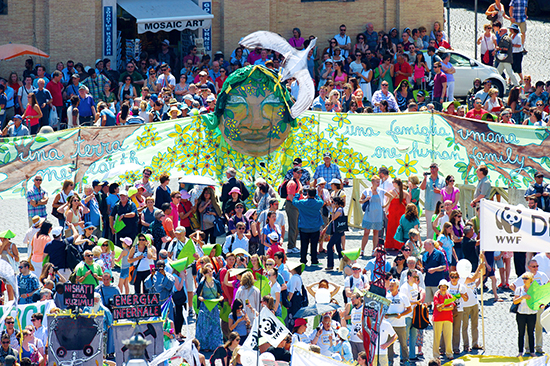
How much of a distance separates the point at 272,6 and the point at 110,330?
705 inches

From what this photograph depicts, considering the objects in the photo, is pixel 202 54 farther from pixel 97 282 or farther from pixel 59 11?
pixel 97 282

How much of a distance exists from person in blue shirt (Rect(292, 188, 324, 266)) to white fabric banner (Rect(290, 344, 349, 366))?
6.39m

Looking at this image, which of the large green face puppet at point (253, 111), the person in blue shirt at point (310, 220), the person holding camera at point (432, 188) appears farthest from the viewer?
the large green face puppet at point (253, 111)

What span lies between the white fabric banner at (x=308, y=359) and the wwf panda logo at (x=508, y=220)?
4355mm

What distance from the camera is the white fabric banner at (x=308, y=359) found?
11431mm

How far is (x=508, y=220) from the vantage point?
14.7 m

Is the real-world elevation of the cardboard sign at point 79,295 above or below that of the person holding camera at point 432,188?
below

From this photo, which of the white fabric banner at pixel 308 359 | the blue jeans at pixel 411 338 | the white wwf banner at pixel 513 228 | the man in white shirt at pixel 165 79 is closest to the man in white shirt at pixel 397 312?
the blue jeans at pixel 411 338

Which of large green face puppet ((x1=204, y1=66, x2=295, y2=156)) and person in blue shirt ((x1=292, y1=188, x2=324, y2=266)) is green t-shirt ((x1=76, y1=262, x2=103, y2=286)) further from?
large green face puppet ((x1=204, y1=66, x2=295, y2=156))

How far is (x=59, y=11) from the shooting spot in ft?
91.3

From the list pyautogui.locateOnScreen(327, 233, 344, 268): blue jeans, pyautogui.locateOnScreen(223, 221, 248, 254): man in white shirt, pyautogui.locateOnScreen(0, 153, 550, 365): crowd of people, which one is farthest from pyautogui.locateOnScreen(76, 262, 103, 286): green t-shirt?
pyautogui.locateOnScreen(327, 233, 344, 268): blue jeans

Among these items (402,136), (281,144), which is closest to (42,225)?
(281,144)

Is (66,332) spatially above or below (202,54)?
below

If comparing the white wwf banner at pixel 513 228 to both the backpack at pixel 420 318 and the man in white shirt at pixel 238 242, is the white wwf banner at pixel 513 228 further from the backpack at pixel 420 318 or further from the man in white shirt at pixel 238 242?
the man in white shirt at pixel 238 242
